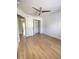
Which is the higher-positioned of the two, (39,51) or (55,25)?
(55,25)

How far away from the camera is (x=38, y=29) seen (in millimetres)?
12047

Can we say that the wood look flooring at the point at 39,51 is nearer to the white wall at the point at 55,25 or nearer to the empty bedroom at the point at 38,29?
the empty bedroom at the point at 38,29

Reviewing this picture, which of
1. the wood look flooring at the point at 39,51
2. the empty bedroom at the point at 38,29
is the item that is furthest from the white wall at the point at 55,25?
the wood look flooring at the point at 39,51

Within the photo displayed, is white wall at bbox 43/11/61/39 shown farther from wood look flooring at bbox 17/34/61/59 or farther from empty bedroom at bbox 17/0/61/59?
wood look flooring at bbox 17/34/61/59

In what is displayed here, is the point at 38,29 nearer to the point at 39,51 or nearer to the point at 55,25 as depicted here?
the point at 55,25

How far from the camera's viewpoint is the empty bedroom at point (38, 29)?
3.90m

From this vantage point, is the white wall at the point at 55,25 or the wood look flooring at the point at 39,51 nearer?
the wood look flooring at the point at 39,51

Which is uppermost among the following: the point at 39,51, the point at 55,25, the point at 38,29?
the point at 55,25

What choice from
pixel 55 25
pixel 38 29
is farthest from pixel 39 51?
pixel 38 29

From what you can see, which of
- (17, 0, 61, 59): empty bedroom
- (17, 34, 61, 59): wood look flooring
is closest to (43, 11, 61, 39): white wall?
(17, 0, 61, 59): empty bedroom

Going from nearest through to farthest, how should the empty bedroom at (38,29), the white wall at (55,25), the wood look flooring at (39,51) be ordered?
1. the wood look flooring at (39,51)
2. the empty bedroom at (38,29)
3. the white wall at (55,25)

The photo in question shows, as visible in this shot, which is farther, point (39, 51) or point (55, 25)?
point (55, 25)
